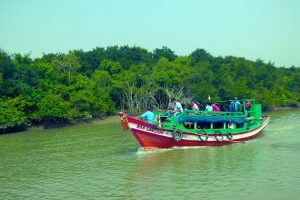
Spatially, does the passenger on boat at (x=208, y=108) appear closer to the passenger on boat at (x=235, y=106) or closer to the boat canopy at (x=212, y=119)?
the boat canopy at (x=212, y=119)

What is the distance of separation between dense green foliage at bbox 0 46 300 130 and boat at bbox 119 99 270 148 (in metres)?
20.2

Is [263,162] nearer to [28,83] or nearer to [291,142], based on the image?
[291,142]

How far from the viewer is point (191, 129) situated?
2053 centimetres

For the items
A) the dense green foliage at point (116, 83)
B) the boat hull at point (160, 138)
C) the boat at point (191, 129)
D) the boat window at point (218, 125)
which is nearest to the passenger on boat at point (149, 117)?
the boat at point (191, 129)

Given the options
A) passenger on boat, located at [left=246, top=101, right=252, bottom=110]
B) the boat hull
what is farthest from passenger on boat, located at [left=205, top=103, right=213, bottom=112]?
passenger on boat, located at [left=246, top=101, right=252, bottom=110]

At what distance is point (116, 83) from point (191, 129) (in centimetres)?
2754

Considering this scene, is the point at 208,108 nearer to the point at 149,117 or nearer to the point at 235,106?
the point at 235,106

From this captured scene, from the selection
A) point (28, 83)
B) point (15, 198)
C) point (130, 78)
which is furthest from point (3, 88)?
point (15, 198)

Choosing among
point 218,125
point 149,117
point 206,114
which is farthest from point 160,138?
point 218,125

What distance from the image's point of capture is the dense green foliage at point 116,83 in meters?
39.2

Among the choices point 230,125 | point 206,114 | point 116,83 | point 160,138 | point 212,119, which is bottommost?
point 160,138

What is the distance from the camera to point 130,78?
156ft

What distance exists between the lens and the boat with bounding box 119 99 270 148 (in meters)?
19.3

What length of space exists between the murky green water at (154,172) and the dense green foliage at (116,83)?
1649 cm
